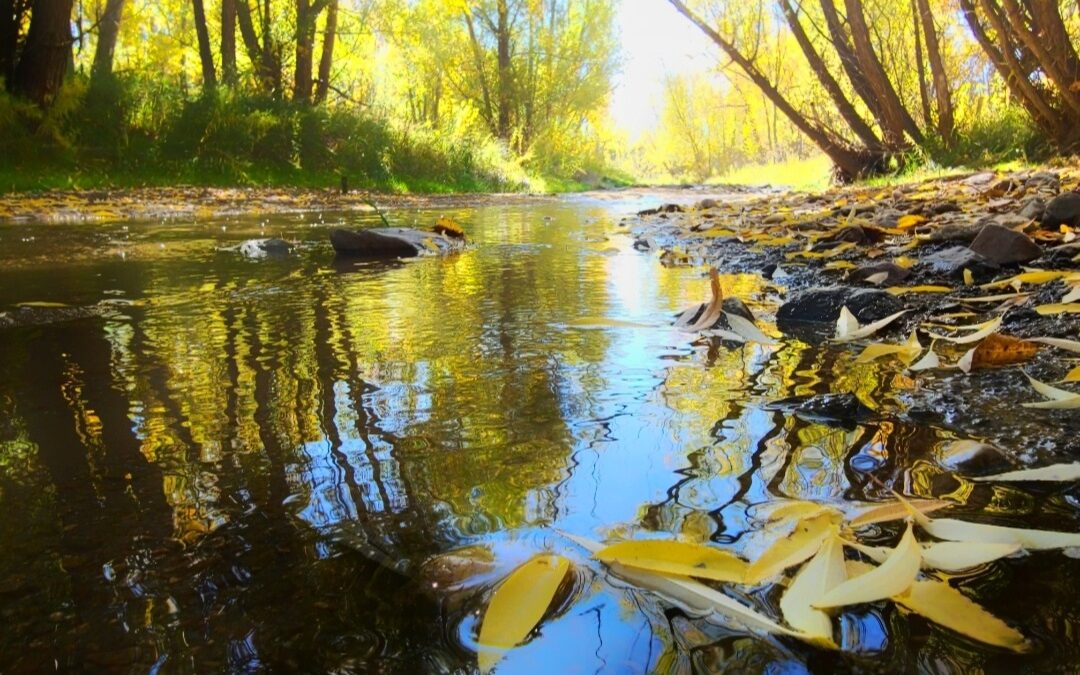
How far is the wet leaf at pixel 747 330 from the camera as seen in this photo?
6.06 ft

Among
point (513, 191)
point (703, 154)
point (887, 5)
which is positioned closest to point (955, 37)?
point (887, 5)

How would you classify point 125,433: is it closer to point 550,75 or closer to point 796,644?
point 796,644

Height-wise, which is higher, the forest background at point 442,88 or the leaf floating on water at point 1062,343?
the forest background at point 442,88

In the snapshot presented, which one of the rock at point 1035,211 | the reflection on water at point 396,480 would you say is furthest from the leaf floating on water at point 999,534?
the rock at point 1035,211

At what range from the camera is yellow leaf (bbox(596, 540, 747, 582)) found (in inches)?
28.9

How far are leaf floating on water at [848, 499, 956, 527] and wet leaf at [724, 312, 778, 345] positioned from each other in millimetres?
954

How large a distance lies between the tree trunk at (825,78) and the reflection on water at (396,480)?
7310mm

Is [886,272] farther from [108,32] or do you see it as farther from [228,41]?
[108,32]

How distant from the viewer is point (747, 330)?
1.89 metres

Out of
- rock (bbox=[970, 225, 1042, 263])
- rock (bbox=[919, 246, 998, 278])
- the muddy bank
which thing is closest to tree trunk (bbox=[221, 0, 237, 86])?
the muddy bank

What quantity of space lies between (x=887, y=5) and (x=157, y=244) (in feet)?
31.4

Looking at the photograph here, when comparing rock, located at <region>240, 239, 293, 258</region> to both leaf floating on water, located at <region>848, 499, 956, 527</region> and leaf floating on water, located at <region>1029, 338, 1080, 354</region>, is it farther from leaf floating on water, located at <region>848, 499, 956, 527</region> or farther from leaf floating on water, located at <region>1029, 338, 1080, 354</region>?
leaf floating on water, located at <region>848, 499, 956, 527</region>

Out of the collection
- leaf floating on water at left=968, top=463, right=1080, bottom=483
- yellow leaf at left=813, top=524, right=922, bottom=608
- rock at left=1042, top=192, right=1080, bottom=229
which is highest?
rock at left=1042, top=192, right=1080, bottom=229

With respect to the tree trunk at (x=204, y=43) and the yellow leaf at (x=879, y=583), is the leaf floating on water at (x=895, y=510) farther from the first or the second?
the tree trunk at (x=204, y=43)
